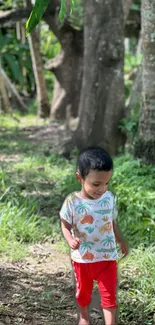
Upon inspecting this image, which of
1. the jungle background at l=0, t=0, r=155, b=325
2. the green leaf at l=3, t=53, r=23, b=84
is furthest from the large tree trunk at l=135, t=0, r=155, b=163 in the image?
the green leaf at l=3, t=53, r=23, b=84

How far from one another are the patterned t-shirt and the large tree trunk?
3.05 metres

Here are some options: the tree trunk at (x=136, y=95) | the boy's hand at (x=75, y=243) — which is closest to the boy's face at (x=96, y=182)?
the boy's hand at (x=75, y=243)

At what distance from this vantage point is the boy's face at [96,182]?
3379mm

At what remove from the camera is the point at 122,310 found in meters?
4.16

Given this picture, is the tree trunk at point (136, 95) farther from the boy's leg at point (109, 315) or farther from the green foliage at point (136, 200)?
the boy's leg at point (109, 315)

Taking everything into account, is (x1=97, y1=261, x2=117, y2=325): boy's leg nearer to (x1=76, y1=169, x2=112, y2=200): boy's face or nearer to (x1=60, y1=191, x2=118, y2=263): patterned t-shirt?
(x1=60, y1=191, x2=118, y2=263): patterned t-shirt

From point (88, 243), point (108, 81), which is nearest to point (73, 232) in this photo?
point (88, 243)

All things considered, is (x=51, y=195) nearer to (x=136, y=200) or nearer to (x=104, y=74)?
(x=136, y=200)

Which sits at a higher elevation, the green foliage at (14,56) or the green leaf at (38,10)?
the green leaf at (38,10)

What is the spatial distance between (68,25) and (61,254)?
22.1 feet

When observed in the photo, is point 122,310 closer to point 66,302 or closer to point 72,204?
point 66,302

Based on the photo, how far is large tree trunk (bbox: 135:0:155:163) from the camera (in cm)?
624

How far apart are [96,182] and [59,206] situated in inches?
129

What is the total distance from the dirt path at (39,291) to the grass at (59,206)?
15cm
